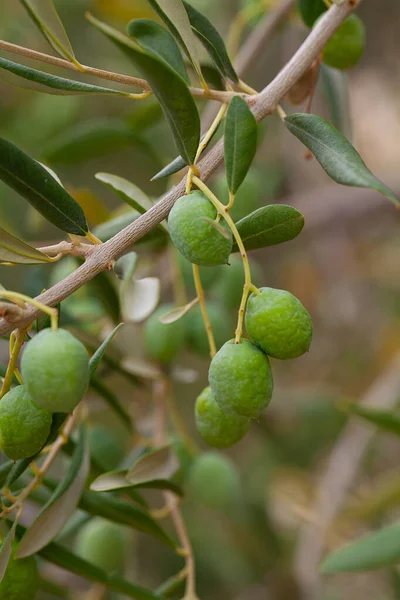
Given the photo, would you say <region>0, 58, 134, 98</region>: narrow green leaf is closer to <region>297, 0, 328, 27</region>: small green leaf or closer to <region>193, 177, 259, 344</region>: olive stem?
<region>193, 177, 259, 344</region>: olive stem

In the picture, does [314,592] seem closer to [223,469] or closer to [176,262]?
[223,469]

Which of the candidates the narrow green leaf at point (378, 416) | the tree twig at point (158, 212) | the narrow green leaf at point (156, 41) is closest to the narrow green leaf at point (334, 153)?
the tree twig at point (158, 212)

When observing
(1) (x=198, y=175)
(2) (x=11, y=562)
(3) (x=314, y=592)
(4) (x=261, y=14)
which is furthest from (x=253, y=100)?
(3) (x=314, y=592)

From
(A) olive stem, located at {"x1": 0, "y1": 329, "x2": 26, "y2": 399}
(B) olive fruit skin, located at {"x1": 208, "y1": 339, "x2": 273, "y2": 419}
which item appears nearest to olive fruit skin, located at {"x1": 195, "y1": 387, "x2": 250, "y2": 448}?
(B) olive fruit skin, located at {"x1": 208, "y1": 339, "x2": 273, "y2": 419}

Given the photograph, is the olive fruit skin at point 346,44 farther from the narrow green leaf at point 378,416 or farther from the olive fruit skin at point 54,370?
the olive fruit skin at point 54,370

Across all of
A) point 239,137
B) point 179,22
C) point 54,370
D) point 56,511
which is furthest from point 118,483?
point 179,22
